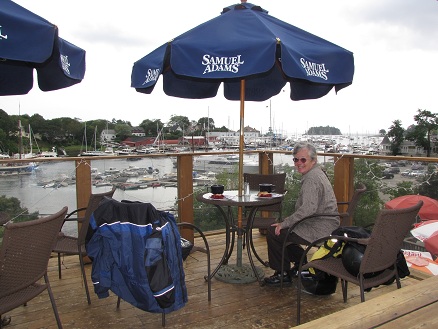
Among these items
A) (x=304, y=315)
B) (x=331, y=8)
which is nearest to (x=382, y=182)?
(x=304, y=315)

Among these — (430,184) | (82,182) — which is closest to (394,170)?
(430,184)

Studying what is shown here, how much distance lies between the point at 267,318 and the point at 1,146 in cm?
464

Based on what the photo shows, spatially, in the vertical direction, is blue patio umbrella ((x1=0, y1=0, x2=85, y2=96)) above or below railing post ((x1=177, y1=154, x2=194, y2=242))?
above

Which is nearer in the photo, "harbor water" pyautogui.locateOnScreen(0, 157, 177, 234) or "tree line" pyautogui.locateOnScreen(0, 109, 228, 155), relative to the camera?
"harbor water" pyautogui.locateOnScreen(0, 157, 177, 234)

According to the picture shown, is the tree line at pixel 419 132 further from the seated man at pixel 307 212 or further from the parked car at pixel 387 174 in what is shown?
the seated man at pixel 307 212

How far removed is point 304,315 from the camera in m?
2.74

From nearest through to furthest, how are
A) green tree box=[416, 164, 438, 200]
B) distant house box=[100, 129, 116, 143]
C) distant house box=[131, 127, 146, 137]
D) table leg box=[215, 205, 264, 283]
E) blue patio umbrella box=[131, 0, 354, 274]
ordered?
1. blue patio umbrella box=[131, 0, 354, 274]
2. table leg box=[215, 205, 264, 283]
3. green tree box=[416, 164, 438, 200]
4. distant house box=[100, 129, 116, 143]
5. distant house box=[131, 127, 146, 137]

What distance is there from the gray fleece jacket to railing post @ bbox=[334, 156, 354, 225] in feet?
4.80

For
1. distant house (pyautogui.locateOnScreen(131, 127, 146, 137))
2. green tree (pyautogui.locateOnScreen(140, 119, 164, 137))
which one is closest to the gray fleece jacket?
green tree (pyautogui.locateOnScreen(140, 119, 164, 137))

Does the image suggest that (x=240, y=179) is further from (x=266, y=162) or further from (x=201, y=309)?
(x=266, y=162)

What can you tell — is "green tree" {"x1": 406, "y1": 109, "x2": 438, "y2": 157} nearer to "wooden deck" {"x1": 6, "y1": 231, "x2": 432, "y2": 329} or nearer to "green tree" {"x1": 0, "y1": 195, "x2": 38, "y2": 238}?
"wooden deck" {"x1": 6, "y1": 231, "x2": 432, "y2": 329}

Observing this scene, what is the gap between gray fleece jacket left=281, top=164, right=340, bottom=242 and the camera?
2.90 m

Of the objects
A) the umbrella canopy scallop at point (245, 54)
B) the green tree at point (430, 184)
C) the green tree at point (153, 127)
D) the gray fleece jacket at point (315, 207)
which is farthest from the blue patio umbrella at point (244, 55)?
the green tree at point (153, 127)

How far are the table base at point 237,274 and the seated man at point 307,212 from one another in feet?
1.06
